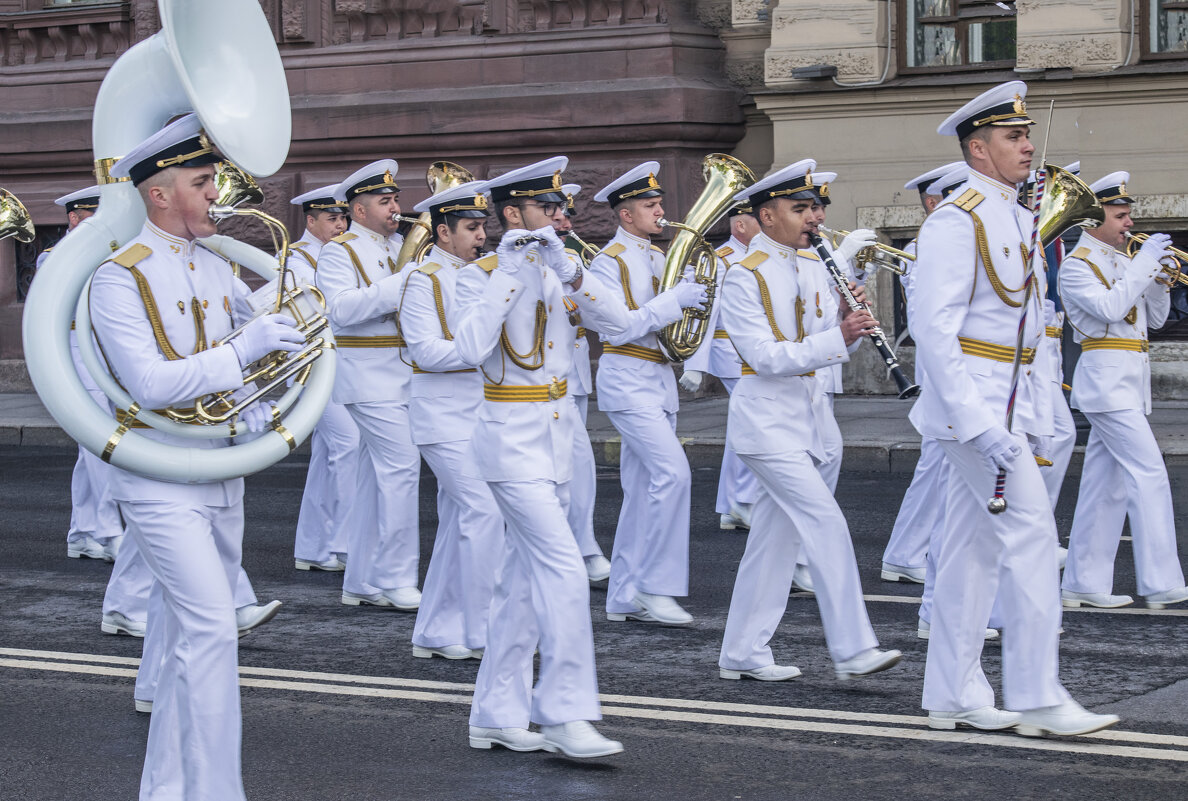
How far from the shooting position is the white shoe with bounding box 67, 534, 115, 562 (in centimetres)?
1055

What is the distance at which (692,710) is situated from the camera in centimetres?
676

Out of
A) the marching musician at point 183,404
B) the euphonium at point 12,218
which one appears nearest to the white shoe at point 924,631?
the marching musician at point 183,404

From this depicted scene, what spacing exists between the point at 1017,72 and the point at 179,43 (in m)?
12.7

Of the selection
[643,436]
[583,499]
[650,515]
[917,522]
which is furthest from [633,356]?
[917,522]

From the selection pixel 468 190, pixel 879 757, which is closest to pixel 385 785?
pixel 879 757

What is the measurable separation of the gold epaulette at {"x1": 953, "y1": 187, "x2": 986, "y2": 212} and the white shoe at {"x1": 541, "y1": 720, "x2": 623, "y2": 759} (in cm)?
209

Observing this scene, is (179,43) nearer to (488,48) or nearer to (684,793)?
(684,793)

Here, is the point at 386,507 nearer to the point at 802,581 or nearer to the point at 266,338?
the point at 802,581

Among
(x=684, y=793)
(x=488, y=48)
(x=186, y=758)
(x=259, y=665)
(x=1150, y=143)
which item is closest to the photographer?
(x=186, y=758)

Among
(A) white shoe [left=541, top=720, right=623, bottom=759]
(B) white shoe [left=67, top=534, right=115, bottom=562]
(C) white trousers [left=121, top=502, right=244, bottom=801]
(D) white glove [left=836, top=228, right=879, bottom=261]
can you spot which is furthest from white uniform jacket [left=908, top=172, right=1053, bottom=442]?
(B) white shoe [left=67, top=534, right=115, bottom=562]

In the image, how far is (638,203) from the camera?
9258 mm

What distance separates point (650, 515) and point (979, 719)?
8.89ft

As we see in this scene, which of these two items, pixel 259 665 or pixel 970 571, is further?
pixel 259 665

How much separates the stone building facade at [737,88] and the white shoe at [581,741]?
1157cm
